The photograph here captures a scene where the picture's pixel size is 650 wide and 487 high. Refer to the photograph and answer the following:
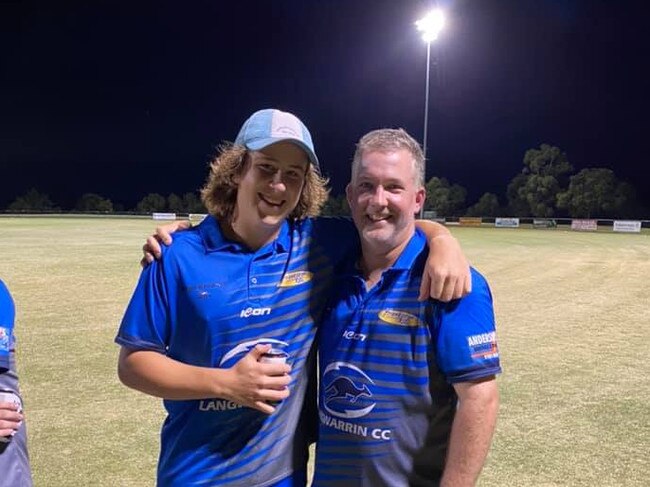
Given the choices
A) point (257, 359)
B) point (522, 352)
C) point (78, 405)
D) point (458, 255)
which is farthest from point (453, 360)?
point (522, 352)

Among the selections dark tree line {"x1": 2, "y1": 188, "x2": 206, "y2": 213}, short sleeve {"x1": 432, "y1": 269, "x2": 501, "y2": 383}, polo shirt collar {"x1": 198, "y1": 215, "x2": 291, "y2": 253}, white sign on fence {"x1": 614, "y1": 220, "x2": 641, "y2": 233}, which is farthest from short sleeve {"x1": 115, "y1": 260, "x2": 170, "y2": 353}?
dark tree line {"x1": 2, "y1": 188, "x2": 206, "y2": 213}

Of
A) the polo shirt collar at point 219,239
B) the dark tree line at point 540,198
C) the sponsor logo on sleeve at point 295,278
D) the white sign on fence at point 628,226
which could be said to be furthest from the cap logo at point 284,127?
the dark tree line at point 540,198

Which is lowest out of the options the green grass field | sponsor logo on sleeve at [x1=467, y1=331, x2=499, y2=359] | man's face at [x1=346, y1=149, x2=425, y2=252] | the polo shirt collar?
the green grass field

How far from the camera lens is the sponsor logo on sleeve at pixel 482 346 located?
2.00 metres

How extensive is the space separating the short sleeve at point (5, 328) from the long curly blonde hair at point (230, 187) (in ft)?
3.02

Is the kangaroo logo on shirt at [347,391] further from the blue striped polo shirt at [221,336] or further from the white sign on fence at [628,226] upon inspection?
the white sign on fence at [628,226]

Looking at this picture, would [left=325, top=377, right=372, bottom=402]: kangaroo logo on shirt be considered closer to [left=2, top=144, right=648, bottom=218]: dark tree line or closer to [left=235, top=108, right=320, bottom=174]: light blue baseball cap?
[left=235, top=108, right=320, bottom=174]: light blue baseball cap

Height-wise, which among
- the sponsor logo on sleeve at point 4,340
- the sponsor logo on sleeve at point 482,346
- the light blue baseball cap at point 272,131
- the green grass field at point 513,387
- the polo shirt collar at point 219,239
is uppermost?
the light blue baseball cap at point 272,131

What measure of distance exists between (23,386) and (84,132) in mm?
125363

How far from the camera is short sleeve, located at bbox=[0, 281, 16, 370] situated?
2295 mm

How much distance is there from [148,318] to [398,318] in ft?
3.11

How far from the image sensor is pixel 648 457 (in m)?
4.76

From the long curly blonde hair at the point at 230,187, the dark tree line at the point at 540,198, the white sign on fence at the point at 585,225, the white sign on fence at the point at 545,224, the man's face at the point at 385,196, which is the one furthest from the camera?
the dark tree line at the point at 540,198

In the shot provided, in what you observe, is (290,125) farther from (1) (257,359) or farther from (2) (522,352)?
(2) (522,352)
